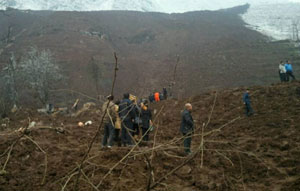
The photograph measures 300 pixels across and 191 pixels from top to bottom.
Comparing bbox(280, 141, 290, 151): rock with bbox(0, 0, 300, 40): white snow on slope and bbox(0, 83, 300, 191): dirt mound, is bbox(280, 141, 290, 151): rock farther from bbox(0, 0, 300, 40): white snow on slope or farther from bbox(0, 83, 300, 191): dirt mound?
bbox(0, 0, 300, 40): white snow on slope

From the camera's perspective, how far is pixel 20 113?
21.0m

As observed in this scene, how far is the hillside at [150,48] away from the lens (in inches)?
1476

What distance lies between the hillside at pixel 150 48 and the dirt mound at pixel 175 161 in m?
21.7

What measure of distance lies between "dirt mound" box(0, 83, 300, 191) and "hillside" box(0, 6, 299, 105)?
21710 mm

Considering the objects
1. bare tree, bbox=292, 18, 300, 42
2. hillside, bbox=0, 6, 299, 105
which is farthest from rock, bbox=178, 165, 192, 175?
bare tree, bbox=292, 18, 300, 42

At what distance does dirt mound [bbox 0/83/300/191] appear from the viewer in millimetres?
3923

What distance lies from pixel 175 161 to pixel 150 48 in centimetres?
5104

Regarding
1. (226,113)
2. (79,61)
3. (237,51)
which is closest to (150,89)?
(79,61)

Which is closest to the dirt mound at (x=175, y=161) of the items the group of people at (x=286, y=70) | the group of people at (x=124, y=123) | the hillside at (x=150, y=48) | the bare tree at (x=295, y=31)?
the group of people at (x=124, y=123)

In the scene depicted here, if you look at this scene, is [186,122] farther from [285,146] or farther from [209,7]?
[209,7]

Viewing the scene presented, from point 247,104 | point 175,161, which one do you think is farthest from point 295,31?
point 175,161

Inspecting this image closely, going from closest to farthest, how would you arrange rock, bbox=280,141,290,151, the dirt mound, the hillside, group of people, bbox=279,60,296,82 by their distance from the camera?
the dirt mound < rock, bbox=280,141,290,151 < group of people, bbox=279,60,296,82 < the hillside

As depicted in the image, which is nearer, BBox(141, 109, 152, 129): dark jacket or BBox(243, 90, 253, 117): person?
BBox(141, 109, 152, 129): dark jacket

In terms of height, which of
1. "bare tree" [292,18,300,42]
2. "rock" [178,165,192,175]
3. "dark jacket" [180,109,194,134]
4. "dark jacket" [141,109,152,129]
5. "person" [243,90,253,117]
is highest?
"bare tree" [292,18,300,42]
